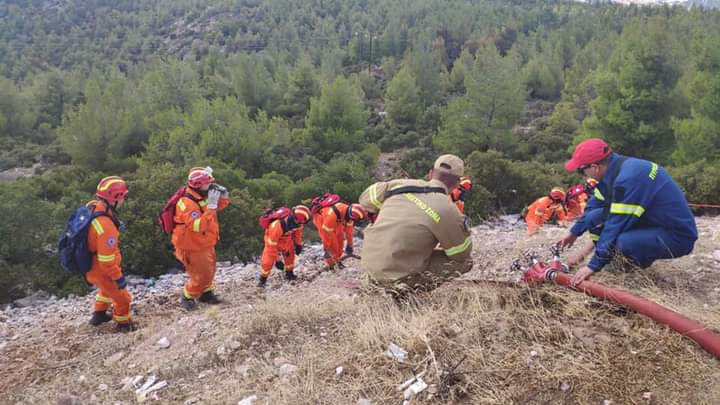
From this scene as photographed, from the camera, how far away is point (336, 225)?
7820 mm

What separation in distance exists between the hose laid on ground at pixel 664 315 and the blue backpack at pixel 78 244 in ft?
15.0

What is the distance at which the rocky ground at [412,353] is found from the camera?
2.74 metres

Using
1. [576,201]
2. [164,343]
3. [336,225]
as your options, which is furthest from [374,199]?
[576,201]

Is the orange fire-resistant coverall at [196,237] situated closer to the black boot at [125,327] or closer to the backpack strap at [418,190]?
the black boot at [125,327]

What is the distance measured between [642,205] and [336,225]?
486 cm

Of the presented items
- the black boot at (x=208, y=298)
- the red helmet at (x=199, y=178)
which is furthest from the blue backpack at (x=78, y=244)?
the black boot at (x=208, y=298)

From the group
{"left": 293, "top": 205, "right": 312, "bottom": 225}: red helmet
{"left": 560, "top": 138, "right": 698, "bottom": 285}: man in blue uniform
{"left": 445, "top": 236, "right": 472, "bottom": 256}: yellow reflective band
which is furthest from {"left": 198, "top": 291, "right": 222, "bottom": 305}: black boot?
{"left": 560, "top": 138, "right": 698, "bottom": 285}: man in blue uniform

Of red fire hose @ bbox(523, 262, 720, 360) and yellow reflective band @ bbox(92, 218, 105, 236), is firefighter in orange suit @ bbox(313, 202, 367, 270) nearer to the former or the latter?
yellow reflective band @ bbox(92, 218, 105, 236)

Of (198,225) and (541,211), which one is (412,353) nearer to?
(198,225)

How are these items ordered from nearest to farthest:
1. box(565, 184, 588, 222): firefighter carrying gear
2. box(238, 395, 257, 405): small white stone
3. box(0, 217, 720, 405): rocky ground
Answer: box(0, 217, 720, 405): rocky ground
box(238, 395, 257, 405): small white stone
box(565, 184, 588, 222): firefighter carrying gear

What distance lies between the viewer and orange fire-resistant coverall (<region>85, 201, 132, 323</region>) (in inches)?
198

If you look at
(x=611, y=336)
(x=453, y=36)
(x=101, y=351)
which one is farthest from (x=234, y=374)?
(x=453, y=36)

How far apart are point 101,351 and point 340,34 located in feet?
234

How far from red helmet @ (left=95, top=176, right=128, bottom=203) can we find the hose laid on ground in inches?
175
